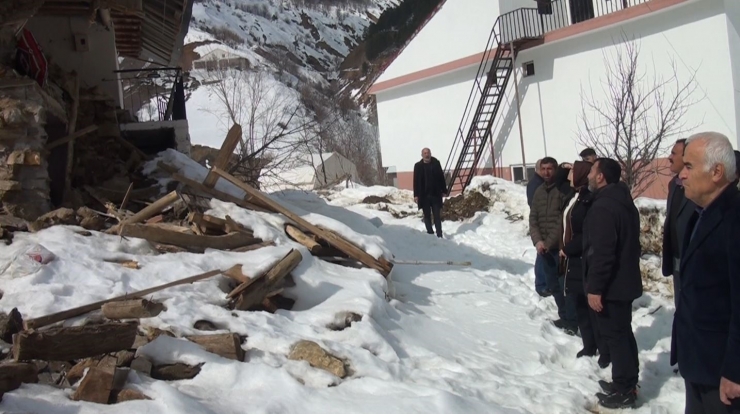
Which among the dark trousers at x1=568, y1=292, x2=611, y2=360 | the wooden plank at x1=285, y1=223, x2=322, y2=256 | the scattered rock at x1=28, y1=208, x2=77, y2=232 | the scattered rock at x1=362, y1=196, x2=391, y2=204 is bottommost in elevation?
the dark trousers at x1=568, y1=292, x2=611, y2=360

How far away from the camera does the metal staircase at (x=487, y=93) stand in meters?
18.5

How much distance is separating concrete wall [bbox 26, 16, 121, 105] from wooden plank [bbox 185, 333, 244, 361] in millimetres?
7520

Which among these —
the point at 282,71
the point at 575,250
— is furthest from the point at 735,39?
the point at 282,71

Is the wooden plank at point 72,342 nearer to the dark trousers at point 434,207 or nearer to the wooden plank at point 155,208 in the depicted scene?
the wooden plank at point 155,208

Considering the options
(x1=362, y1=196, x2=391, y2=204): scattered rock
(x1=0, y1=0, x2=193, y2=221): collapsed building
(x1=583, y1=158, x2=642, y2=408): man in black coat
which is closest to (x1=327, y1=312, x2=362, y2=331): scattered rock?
(x1=583, y1=158, x2=642, y2=408): man in black coat

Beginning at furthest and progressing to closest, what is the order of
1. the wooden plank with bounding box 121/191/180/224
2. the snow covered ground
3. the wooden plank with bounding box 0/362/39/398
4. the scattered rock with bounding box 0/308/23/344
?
the wooden plank with bounding box 121/191/180/224, the scattered rock with bounding box 0/308/23/344, the snow covered ground, the wooden plank with bounding box 0/362/39/398

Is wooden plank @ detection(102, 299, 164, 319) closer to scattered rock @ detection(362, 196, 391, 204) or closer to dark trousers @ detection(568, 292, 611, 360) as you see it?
dark trousers @ detection(568, 292, 611, 360)

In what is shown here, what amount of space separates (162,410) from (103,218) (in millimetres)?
4253

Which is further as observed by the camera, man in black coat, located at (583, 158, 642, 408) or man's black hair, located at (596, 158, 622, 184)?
man's black hair, located at (596, 158, 622, 184)

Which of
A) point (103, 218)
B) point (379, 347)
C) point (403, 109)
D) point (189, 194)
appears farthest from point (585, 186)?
point (403, 109)

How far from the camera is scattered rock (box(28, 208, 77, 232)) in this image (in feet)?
20.7

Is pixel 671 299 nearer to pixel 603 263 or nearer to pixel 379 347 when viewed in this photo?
pixel 603 263

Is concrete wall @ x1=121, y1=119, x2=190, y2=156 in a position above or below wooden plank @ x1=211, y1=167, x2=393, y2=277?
above

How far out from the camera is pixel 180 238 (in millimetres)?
6676
